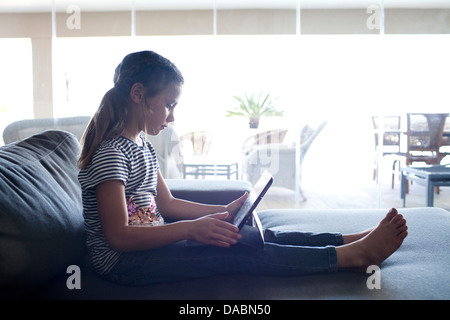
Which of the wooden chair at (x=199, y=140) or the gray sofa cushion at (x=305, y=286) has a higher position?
the wooden chair at (x=199, y=140)

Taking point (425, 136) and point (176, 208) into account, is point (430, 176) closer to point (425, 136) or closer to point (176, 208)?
point (425, 136)

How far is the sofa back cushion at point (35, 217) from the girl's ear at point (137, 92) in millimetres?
336

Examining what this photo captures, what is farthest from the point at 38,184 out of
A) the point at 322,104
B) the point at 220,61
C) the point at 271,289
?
the point at 322,104

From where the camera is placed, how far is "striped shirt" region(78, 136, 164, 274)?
100 cm

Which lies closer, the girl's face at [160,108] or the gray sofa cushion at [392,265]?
the gray sofa cushion at [392,265]

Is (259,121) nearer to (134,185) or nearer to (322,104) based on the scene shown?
(322,104)

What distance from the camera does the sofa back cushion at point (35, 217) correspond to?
87 centimetres

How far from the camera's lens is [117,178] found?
0.98 metres

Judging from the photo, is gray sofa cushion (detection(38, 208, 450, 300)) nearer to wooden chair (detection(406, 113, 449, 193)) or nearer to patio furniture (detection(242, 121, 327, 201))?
patio furniture (detection(242, 121, 327, 201))

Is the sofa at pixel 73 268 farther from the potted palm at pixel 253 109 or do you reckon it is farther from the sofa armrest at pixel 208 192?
the potted palm at pixel 253 109

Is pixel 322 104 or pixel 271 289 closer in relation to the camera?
pixel 271 289

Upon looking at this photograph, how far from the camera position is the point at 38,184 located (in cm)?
104

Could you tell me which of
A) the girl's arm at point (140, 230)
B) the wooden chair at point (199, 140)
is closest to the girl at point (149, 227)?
the girl's arm at point (140, 230)
